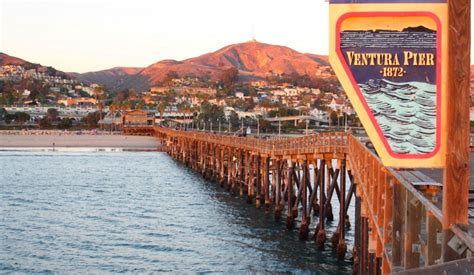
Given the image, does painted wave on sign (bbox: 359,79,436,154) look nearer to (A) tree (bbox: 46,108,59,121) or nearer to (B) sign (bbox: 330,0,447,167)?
Answer: (B) sign (bbox: 330,0,447,167)

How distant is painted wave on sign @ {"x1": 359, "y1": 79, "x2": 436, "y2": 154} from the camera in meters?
5.70

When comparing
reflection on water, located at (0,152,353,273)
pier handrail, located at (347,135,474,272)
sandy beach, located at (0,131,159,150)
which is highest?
pier handrail, located at (347,135,474,272)

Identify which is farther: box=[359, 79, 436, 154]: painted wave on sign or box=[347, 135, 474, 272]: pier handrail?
box=[359, 79, 436, 154]: painted wave on sign

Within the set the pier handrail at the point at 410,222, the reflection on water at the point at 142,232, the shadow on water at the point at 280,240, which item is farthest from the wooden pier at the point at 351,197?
the reflection on water at the point at 142,232

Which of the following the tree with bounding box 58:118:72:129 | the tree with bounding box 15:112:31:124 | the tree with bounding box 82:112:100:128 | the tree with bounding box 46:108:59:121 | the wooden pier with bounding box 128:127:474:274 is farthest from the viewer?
the tree with bounding box 46:108:59:121

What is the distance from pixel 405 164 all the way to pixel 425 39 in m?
0.92

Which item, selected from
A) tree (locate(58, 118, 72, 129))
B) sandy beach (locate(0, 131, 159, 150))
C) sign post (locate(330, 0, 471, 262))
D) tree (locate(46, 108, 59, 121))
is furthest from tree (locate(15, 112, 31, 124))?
sign post (locate(330, 0, 471, 262))

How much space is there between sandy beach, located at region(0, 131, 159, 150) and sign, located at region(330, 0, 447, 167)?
113331mm

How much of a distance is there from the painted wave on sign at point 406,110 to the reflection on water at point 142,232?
53.7 ft

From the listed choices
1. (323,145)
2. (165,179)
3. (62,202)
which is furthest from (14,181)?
(323,145)

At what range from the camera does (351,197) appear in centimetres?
2819

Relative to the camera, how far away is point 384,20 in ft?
18.9

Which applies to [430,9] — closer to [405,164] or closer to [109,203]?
[405,164]

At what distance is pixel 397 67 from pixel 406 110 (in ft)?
1.05
